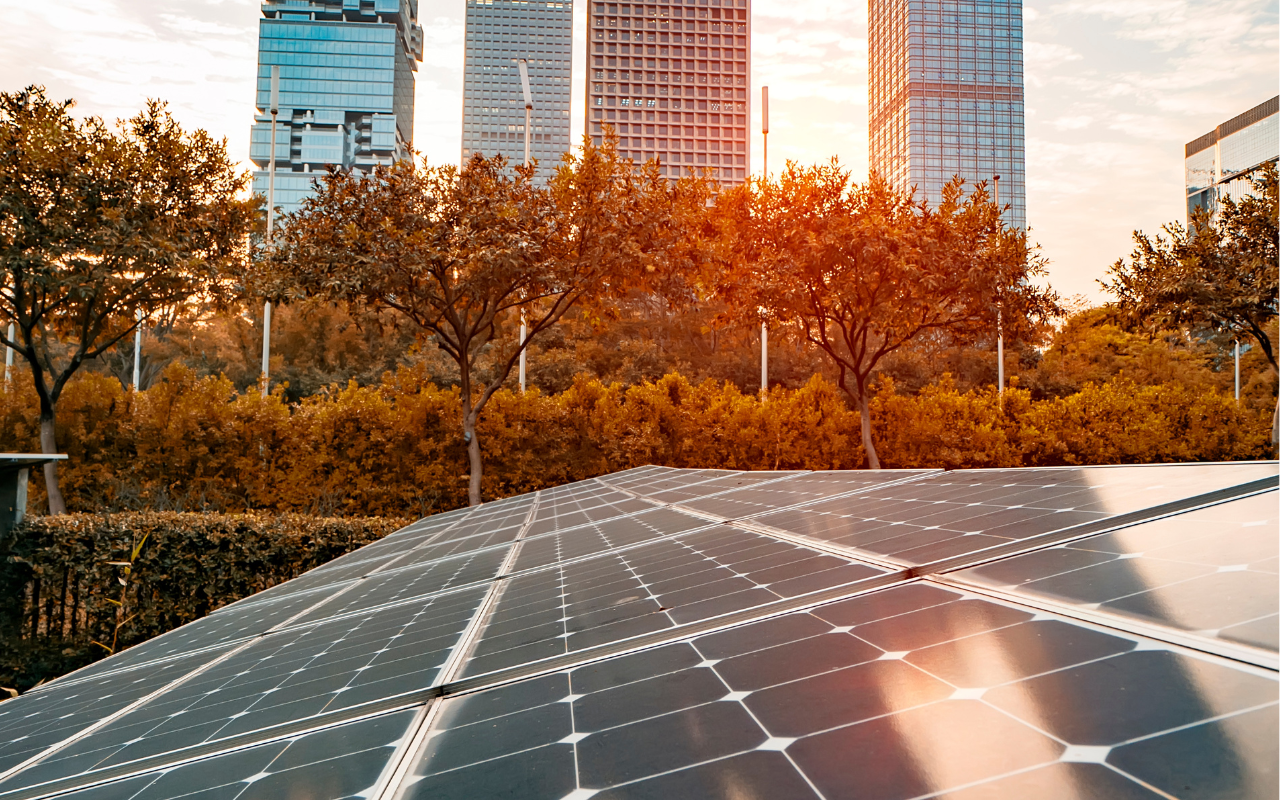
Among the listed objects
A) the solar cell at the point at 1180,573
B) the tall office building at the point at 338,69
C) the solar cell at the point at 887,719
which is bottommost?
the solar cell at the point at 887,719

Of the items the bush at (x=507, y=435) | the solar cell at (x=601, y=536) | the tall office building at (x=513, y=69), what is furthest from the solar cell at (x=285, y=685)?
the tall office building at (x=513, y=69)

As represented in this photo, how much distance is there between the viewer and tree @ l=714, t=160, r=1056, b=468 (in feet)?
49.2

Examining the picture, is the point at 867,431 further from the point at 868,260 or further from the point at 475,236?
the point at 475,236

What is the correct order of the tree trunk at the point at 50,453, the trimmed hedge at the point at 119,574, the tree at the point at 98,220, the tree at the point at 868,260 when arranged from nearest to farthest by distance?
the trimmed hedge at the point at 119,574, the tree trunk at the point at 50,453, the tree at the point at 98,220, the tree at the point at 868,260

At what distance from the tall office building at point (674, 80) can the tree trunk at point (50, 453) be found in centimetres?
10045

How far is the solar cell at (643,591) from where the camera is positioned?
247cm

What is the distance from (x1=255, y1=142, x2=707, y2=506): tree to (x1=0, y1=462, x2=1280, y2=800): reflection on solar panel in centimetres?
952

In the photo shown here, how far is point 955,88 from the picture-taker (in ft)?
422

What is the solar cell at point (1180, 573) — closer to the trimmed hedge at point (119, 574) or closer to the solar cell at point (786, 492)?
the solar cell at point (786, 492)

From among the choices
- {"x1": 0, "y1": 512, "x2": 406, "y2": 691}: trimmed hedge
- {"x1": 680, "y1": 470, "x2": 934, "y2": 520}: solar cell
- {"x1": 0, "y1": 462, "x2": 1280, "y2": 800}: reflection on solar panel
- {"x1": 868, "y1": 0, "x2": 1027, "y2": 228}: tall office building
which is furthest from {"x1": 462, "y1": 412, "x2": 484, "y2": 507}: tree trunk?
{"x1": 868, "y1": 0, "x2": 1027, "y2": 228}: tall office building

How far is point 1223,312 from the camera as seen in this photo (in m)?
15.9

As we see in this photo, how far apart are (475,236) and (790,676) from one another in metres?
12.4

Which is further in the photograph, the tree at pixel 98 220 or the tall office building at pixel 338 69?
the tall office building at pixel 338 69

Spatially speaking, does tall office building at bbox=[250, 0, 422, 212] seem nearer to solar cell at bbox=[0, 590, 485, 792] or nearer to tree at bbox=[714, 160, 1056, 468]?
tree at bbox=[714, 160, 1056, 468]
